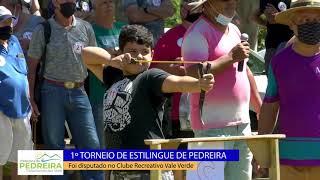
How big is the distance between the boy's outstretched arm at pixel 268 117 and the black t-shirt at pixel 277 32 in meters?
2.86

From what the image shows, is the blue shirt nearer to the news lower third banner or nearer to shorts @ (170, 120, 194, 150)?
the news lower third banner

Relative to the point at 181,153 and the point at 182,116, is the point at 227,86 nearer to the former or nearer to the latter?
the point at 181,153

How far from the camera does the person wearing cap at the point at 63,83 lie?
7.83 metres

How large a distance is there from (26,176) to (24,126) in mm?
455

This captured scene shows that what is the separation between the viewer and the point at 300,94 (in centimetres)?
563

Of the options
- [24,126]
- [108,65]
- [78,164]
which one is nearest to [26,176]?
[24,126]

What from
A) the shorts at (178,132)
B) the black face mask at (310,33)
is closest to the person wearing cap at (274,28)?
the shorts at (178,132)

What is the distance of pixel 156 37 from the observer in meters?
8.84

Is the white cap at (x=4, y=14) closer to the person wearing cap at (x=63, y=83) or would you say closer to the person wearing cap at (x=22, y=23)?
the person wearing cap at (x=63, y=83)

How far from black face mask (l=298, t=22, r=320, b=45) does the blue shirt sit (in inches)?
116

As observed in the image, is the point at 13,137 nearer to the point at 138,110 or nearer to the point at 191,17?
the point at 191,17

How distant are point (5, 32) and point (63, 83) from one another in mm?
733

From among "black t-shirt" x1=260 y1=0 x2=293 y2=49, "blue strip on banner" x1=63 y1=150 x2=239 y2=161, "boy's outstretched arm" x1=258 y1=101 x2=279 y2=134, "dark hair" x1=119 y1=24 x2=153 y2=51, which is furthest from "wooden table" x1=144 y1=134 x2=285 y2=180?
"black t-shirt" x1=260 y1=0 x2=293 y2=49

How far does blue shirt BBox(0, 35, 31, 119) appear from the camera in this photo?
751cm
